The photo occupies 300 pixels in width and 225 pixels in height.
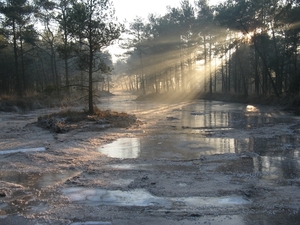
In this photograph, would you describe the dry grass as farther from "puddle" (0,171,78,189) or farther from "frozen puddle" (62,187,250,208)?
"frozen puddle" (62,187,250,208)

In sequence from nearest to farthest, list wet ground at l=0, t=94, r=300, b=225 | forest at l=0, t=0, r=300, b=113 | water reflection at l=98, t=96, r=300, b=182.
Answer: wet ground at l=0, t=94, r=300, b=225 → water reflection at l=98, t=96, r=300, b=182 → forest at l=0, t=0, r=300, b=113

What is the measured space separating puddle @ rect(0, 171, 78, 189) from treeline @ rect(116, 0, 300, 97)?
23.4m

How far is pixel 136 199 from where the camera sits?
211 inches

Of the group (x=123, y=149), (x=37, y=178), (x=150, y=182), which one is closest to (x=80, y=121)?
(x=123, y=149)

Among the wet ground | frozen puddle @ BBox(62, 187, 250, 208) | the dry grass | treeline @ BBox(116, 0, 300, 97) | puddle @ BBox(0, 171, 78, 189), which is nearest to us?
the wet ground

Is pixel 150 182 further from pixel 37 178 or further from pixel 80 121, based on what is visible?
pixel 80 121

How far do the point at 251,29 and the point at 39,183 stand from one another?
103ft

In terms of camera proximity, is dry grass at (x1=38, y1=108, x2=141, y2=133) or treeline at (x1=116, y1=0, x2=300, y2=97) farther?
treeline at (x1=116, y1=0, x2=300, y2=97)

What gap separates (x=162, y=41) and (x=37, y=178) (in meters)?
45.7

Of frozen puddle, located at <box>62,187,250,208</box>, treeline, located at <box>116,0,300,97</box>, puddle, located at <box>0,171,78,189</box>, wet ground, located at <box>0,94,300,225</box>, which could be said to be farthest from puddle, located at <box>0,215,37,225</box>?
treeline, located at <box>116,0,300,97</box>

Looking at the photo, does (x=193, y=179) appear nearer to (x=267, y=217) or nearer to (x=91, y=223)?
(x=267, y=217)

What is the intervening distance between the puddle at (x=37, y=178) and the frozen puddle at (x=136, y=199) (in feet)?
2.55

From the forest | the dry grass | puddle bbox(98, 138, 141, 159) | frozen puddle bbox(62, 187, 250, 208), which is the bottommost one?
puddle bbox(98, 138, 141, 159)

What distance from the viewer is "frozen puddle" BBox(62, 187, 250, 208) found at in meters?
5.09
